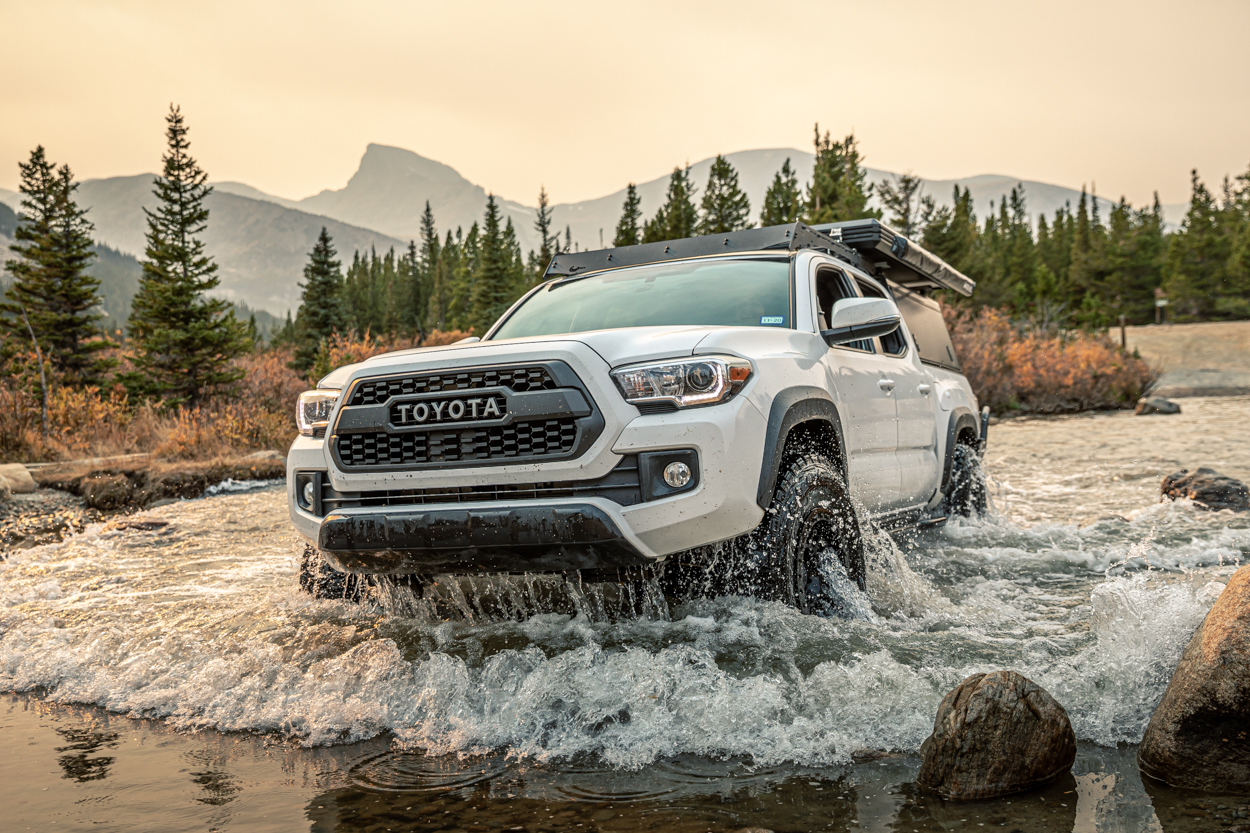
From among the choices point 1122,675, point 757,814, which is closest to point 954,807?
point 757,814

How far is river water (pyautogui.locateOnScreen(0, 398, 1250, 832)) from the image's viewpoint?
2.63 meters

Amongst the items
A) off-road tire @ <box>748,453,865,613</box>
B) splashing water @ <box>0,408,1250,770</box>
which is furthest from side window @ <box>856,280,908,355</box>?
off-road tire @ <box>748,453,865,613</box>

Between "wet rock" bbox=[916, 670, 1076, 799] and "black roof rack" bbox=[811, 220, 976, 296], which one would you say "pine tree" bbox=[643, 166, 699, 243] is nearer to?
Answer: "black roof rack" bbox=[811, 220, 976, 296]

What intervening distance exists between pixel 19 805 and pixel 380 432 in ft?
5.43

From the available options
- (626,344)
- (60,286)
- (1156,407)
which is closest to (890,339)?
(626,344)

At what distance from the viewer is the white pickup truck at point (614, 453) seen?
11.1 feet

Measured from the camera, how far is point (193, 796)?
280 centimetres

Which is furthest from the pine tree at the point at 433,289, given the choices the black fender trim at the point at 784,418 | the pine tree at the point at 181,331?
the black fender trim at the point at 784,418

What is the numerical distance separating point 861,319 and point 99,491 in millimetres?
8539

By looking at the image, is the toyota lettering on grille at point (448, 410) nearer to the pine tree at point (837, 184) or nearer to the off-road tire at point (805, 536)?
the off-road tire at point (805, 536)

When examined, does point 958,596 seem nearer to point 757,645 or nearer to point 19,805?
point 757,645

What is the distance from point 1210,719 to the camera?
8.91ft

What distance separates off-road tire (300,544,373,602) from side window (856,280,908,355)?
335 centimetres

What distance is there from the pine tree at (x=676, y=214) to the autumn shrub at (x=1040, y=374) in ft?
94.9
